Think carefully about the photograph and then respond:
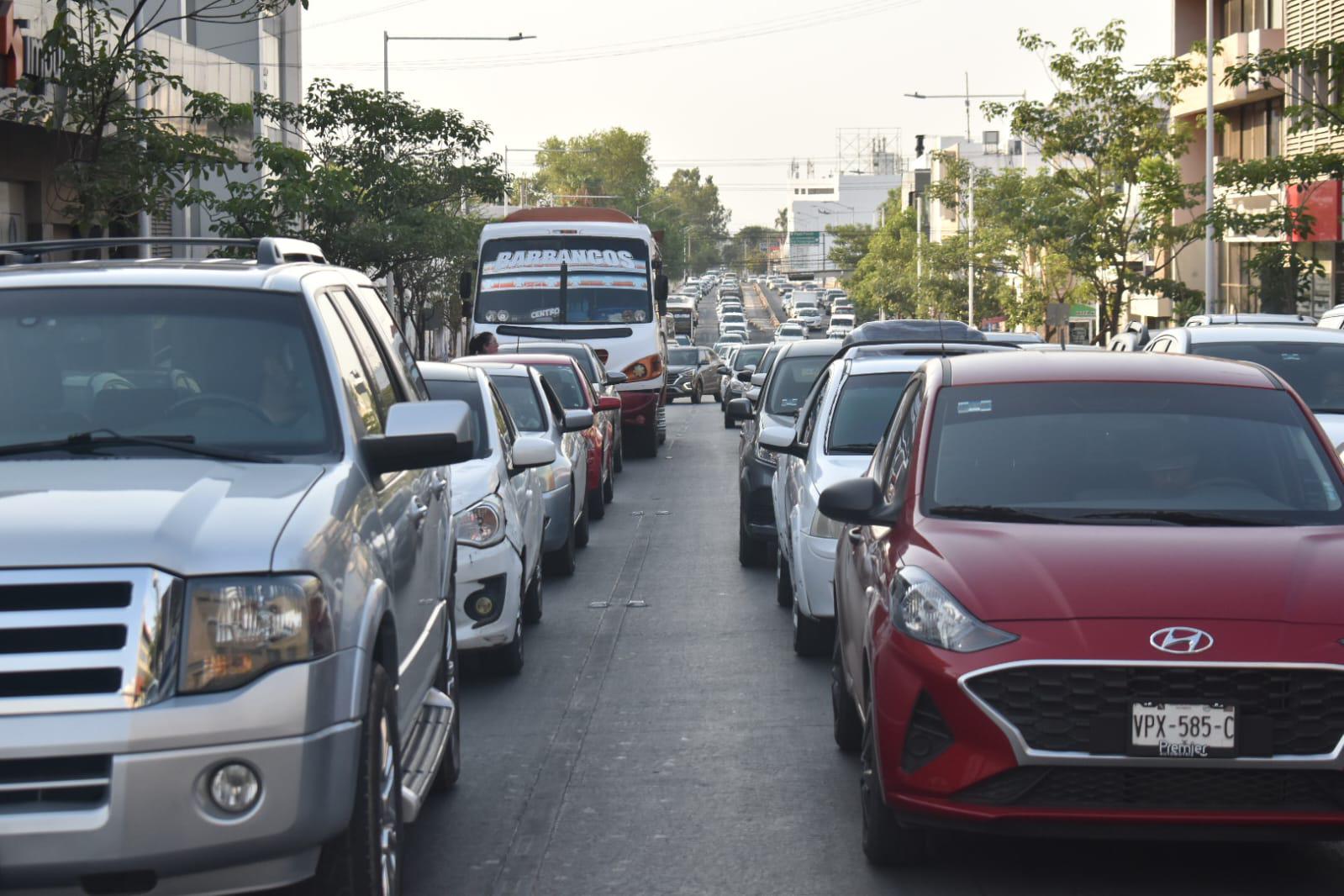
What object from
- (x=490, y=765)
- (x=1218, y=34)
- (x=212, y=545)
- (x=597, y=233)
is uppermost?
(x=1218, y=34)

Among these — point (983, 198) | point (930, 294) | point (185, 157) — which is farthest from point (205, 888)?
point (930, 294)

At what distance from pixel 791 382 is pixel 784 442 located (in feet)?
19.0

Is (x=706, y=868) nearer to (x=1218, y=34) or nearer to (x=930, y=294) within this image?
(x=1218, y=34)

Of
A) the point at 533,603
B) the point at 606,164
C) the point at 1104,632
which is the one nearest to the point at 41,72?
the point at 533,603

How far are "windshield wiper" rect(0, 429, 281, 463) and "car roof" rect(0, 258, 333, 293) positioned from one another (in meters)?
0.66

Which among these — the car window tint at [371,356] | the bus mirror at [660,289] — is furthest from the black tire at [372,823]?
the bus mirror at [660,289]

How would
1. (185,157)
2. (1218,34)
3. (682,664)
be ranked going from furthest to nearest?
(1218,34) → (185,157) → (682,664)

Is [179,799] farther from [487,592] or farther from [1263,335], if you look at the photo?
[1263,335]

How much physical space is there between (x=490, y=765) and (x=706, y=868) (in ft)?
6.08

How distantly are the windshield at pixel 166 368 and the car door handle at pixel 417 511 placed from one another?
0.70 meters

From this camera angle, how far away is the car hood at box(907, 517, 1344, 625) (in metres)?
5.48

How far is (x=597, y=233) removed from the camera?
28.1 meters

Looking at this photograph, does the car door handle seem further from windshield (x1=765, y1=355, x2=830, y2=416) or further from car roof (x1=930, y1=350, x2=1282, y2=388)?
windshield (x1=765, y1=355, x2=830, y2=416)

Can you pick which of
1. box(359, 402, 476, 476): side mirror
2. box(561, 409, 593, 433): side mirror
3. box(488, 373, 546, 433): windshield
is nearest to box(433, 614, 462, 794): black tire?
box(359, 402, 476, 476): side mirror
